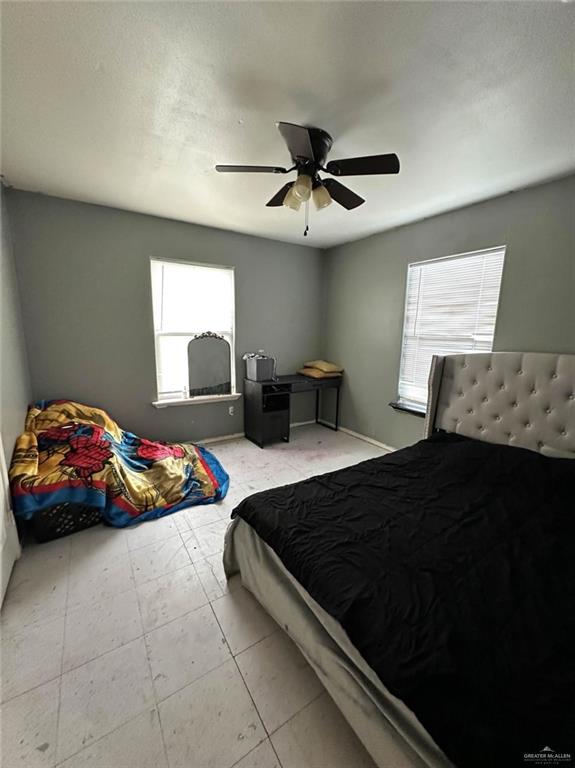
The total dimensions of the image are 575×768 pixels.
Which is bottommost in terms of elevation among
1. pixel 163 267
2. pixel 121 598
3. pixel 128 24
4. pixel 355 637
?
pixel 121 598

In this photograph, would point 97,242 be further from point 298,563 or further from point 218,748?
point 218,748

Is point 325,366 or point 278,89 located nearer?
point 278,89

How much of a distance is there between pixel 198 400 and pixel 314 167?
2611 millimetres

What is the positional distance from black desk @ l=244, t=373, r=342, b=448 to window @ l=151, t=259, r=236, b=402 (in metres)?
0.34

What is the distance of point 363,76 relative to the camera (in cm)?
131

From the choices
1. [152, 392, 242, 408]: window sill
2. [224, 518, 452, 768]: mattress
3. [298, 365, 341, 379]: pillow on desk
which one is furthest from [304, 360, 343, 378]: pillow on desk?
[224, 518, 452, 768]: mattress

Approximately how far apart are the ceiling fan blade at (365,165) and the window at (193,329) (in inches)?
85.2

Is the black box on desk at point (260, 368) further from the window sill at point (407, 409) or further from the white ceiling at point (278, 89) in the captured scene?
the white ceiling at point (278, 89)

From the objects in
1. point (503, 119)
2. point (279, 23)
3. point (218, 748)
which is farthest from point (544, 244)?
point (218, 748)

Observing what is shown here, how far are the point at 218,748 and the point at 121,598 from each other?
2.86ft

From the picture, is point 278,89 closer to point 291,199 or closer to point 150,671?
point 291,199

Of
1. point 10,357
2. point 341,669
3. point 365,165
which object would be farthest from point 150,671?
point 365,165

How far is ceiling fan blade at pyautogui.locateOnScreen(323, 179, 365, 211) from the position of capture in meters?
1.82

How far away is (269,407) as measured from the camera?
3.63 metres
